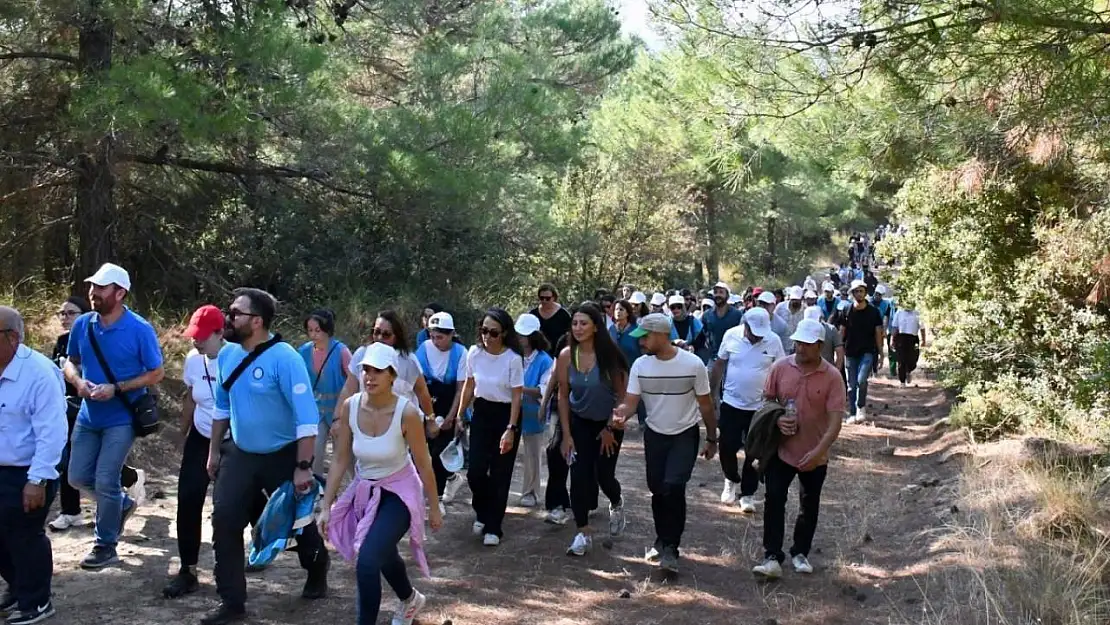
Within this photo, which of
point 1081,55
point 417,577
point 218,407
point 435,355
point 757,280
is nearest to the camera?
point 218,407

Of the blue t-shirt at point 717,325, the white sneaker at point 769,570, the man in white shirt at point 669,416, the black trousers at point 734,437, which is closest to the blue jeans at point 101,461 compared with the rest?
the man in white shirt at point 669,416

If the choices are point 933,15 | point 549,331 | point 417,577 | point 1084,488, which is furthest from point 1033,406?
point 417,577

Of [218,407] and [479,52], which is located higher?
[479,52]

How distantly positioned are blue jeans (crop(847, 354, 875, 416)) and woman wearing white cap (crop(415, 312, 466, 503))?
7.13 metres

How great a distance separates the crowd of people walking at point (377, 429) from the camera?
221 inches

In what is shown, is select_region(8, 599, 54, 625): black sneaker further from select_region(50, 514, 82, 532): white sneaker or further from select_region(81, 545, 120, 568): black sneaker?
select_region(50, 514, 82, 532): white sneaker

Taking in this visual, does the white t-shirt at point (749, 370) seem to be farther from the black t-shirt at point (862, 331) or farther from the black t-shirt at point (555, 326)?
the black t-shirt at point (862, 331)

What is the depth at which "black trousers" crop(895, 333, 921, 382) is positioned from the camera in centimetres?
1676

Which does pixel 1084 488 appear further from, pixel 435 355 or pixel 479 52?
pixel 479 52

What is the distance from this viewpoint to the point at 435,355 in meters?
8.77

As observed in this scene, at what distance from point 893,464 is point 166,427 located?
7.71 m

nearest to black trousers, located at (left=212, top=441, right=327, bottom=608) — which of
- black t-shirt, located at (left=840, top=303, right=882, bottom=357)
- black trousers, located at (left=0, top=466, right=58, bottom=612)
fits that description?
black trousers, located at (left=0, top=466, right=58, bottom=612)

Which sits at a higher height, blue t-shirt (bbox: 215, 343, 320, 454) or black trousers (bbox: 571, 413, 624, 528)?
blue t-shirt (bbox: 215, 343, 320, 454)

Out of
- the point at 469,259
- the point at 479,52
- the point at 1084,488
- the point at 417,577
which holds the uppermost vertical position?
the point at 479,52
